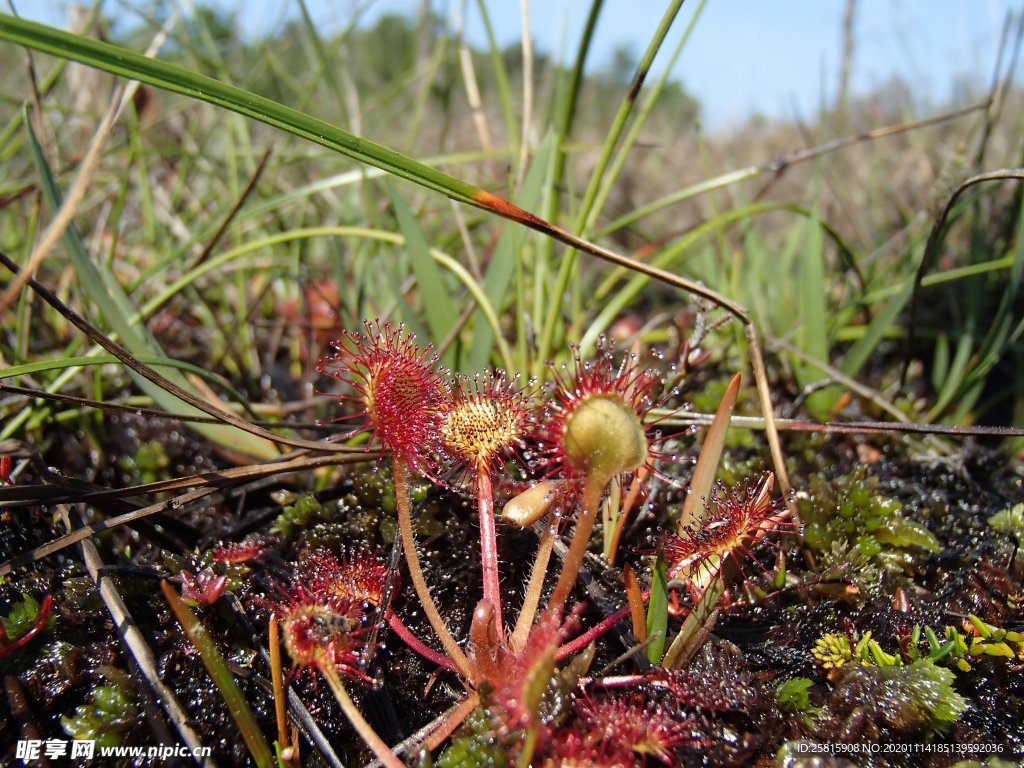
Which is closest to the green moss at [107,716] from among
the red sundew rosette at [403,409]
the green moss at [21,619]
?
the green moss at [21,619]

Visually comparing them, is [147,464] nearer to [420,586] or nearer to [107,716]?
[107,716]

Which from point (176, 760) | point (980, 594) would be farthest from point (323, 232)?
point (980, 594)

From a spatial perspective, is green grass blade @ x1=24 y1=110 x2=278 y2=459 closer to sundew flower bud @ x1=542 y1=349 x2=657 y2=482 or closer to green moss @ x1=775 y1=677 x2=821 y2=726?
sundew flower bud @ x1=542 y1=349 x2=657 y2=482

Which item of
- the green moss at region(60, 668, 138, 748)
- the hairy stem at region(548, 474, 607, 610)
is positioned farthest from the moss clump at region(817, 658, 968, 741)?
the green moss at region(60, 668, 138, 748)

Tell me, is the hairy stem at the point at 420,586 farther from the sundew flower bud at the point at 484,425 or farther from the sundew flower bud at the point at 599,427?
the sundew flower bud at the point at 599,427

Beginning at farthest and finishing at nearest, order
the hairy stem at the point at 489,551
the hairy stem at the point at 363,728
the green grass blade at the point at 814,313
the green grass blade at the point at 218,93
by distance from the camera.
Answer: the green grass blade at the point at 814,313
the hairy stem at the point at 489,551
the hairy stem at the point at 363,728
the green grass blade at the point at 218,93

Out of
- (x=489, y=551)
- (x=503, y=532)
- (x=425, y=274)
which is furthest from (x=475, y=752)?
(x=425, y=274)
